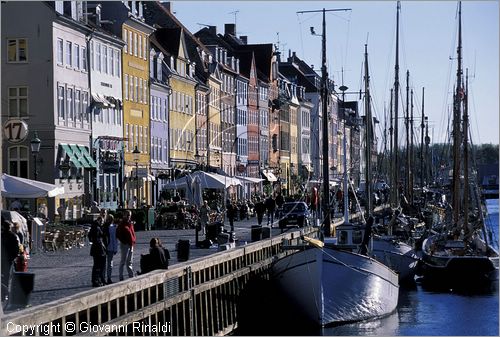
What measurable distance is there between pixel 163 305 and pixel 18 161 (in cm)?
3306

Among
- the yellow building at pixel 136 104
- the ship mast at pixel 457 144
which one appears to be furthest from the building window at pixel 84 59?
the ship mast at pixel 457 144

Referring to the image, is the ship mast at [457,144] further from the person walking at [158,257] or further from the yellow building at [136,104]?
the person walking at [158,257]

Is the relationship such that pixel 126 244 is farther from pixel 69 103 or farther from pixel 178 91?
pixel 178 91

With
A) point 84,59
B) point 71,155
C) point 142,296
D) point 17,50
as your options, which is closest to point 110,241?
point 142,296

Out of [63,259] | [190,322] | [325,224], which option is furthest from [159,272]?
[325,224]

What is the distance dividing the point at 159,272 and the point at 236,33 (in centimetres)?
11070

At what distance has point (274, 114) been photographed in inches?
5517

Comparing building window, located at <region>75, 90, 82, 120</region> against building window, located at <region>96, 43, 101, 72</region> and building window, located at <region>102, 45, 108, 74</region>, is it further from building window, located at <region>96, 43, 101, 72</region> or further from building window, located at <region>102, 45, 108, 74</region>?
building window, located at <region>102, 45, 108, 74</region>

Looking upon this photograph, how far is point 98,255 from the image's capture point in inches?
1153

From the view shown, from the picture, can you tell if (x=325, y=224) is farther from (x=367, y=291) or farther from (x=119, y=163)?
(x=119, y=163)

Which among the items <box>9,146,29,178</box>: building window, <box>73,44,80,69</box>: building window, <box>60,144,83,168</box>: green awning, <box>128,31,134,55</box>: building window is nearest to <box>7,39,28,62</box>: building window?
<box>9,146,29,178</box>: building window

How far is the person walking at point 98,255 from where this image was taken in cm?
2912

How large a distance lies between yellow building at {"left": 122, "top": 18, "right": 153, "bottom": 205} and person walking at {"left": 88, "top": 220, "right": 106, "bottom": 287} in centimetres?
4370

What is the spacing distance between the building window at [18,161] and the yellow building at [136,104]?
13.8 metres
